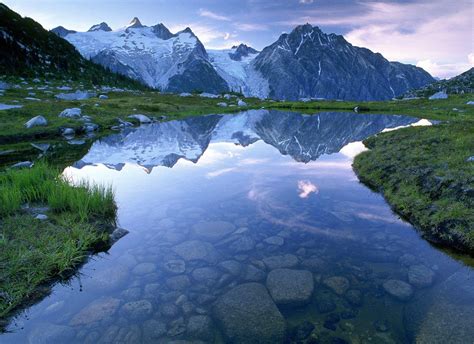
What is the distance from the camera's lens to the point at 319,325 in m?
6.94

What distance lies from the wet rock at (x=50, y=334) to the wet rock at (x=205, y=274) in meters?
3.26

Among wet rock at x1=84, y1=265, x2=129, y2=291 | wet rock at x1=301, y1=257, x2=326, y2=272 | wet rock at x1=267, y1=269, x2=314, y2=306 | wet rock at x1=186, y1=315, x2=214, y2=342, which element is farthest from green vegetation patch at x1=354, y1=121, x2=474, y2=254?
wet rock at x1=84, y1=265, x2=129, y2=291

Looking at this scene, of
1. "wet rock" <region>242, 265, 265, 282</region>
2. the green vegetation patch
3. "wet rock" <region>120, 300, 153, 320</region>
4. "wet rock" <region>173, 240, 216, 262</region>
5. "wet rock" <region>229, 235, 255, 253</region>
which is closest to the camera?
"wet rock" <region>120, 300, 153, 320</region>

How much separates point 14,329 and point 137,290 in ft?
8.79

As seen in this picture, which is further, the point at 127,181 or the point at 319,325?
the point at 127,181

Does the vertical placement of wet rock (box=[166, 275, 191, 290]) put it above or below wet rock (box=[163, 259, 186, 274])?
below

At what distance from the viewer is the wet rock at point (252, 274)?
8875 mm

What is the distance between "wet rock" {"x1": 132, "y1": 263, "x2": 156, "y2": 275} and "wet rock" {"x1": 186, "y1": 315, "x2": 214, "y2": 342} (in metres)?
2.54

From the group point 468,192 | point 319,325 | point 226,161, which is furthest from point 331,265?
point 226,161

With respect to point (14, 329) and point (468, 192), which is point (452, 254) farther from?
point (14, 329)

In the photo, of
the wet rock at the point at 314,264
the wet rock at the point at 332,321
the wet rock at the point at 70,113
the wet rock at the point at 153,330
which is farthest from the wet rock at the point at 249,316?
the wet rock at the point at 70,113

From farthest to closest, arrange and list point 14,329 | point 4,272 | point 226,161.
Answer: point 226,161, point 4,272, point 14,329

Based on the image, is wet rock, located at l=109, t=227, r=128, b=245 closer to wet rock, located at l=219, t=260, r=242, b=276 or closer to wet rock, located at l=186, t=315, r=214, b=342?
wet rock, located at l=219, t=260, r=242, b=276

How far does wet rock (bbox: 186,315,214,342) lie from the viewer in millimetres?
6723
